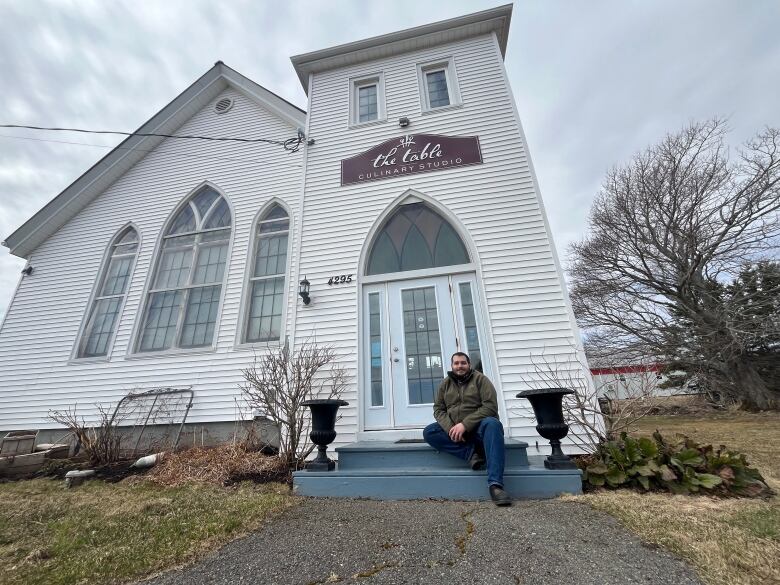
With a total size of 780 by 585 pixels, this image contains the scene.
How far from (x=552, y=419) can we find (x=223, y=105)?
30.7ft

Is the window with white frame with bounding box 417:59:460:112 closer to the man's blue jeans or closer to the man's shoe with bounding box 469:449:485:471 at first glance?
the man's blue jeans

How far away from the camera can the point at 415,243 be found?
16.7 ft

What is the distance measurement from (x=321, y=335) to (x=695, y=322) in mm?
12630

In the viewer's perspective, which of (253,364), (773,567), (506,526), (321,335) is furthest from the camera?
(253,364)

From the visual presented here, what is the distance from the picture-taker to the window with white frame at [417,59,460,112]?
19.9ft

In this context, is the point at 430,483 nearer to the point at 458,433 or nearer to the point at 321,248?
the point at 458,433

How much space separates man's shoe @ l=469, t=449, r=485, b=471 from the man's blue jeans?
48mm

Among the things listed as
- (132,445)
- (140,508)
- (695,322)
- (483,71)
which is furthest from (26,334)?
(695,322)

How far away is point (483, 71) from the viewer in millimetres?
6008

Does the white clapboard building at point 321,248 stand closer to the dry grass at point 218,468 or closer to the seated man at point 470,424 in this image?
the dry grass at point 218,468

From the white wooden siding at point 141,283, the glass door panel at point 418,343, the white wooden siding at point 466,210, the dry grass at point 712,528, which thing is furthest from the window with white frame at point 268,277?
the dry grass at point 712,528

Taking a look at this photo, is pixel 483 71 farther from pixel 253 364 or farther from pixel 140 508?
pixel 140 508

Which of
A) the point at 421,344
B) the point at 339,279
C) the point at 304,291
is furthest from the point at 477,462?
the point at 304,291

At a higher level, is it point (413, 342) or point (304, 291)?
point (304, 291)
